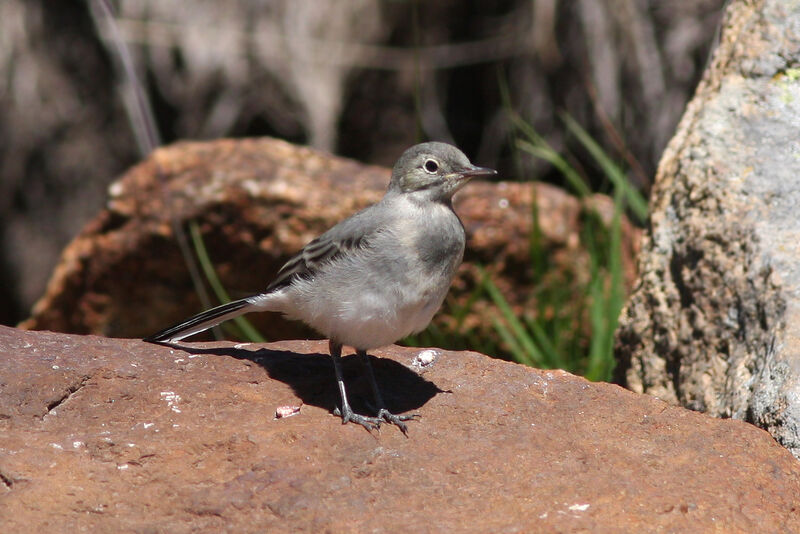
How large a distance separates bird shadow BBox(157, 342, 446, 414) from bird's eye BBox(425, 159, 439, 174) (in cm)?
90

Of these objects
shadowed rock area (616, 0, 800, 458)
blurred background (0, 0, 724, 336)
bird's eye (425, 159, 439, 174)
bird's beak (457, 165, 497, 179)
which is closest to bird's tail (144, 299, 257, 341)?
bird's eye (425, 159, 439, 174)

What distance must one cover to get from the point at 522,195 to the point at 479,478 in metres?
3.63

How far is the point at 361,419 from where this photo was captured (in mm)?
3775

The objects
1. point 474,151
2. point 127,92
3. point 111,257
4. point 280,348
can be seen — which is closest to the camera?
point 280,348

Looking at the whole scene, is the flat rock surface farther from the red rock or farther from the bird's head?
the red rock

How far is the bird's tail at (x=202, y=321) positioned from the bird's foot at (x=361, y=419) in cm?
79

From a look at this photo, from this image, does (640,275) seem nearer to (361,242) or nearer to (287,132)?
(361,242)

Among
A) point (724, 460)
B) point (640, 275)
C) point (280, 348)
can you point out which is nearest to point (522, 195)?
point (640, 275)

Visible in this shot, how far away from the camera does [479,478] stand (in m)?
3.35

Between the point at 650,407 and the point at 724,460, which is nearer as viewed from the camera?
the point at 724,460

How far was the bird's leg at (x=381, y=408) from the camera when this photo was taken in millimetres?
3795

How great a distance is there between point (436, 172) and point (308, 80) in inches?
164

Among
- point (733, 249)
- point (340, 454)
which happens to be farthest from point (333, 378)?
point (733, 249)

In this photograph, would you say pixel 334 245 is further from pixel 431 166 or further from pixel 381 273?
pixel 431 166
